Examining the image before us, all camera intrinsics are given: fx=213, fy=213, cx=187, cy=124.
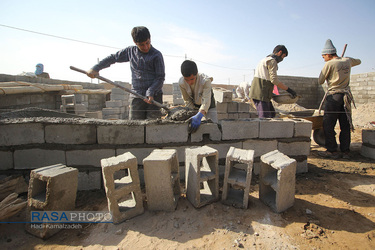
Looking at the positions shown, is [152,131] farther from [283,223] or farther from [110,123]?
[283,223]

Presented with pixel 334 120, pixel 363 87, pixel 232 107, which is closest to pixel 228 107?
pixel 232 107

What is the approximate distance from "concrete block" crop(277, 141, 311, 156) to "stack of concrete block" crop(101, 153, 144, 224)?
2.36 meters

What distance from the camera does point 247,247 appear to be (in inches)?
77.2

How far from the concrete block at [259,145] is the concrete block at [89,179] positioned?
2216mm

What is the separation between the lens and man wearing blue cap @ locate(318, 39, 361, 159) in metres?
3.98

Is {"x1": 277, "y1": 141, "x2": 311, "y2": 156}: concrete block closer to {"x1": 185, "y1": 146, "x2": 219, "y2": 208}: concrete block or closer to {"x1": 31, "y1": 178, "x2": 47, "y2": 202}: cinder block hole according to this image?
{"x1": 185, "y1": 146, "x2": 219, "y2": 208}: concrete block

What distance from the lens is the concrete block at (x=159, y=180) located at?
2291mm

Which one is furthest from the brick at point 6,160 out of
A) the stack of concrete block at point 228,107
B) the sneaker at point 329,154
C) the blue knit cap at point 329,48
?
the stack of concrete block at point 228,107

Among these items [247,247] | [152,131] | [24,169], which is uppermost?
[152,131]

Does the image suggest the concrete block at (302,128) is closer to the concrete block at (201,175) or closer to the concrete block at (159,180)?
the concrete block at (201,175)

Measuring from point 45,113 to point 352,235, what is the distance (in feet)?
15.4

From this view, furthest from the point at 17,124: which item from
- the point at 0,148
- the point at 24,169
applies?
the point at 24,169

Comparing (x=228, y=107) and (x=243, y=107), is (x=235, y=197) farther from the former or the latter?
(x=243, y=107)

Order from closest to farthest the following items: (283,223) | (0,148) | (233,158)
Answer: (283,223), (233,158), (0,148)
